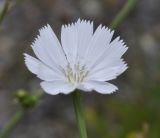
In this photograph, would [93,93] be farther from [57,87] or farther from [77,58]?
[57,87]

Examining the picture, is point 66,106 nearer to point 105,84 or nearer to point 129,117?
point 129,117

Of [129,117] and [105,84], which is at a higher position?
[129,117]

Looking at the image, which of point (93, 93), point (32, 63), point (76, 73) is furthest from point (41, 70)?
point (93, 93)

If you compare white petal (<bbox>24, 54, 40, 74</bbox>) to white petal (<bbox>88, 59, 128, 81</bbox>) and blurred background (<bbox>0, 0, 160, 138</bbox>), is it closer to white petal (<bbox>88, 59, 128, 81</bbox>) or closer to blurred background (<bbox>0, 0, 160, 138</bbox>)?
white petal (<bbox>88, 59, 128, 81</bbox>)

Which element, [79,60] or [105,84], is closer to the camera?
[105,84]

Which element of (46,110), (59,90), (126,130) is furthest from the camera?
(46,110)

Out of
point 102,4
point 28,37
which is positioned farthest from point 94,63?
point 102,4

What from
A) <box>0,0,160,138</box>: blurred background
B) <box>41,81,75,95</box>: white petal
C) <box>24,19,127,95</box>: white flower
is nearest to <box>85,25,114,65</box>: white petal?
<box>24,19,127,95</box>: white flower

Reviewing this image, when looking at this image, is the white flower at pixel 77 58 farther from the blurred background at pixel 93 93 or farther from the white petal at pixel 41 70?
the blurred background at pixel 93 93
